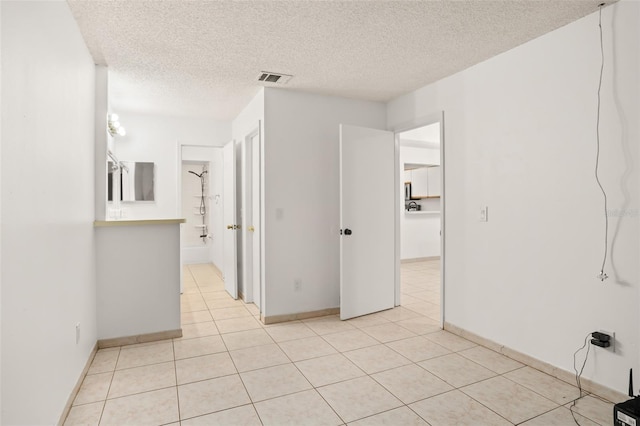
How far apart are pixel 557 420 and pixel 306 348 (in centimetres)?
174

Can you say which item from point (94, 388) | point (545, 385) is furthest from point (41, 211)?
point (545, 385)

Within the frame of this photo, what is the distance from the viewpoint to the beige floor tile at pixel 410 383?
2285 millimetres

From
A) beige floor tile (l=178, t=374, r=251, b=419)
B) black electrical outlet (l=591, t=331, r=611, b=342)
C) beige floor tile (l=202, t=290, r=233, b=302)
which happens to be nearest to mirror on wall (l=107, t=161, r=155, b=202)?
beige floor tile (l=202, t=290, r=233, b=302)

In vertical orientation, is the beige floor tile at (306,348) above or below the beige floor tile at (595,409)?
above

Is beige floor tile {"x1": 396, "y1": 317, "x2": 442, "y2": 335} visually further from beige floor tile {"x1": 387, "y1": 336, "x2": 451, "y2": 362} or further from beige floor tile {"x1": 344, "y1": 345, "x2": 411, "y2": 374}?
beige floor tile {"x1": 344, "y1": 345, "x2": 411, "y2": 374}

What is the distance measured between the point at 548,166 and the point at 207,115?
13.2 ft

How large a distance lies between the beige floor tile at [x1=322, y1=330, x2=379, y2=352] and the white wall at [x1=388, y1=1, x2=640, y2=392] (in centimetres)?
83

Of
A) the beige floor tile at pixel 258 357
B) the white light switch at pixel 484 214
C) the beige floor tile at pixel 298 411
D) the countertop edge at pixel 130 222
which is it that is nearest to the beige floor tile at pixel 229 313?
the beige floor tile at pixel 258 357

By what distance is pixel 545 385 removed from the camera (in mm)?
2400

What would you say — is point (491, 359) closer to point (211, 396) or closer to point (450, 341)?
point (450, 341)

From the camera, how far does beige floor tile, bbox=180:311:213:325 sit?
3.75 meters

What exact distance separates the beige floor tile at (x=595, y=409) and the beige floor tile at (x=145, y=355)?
274 cm

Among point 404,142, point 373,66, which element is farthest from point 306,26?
point 404,142

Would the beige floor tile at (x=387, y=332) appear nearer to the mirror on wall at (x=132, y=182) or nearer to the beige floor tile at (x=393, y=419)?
the beige floor tile at (x=393, y=419)
